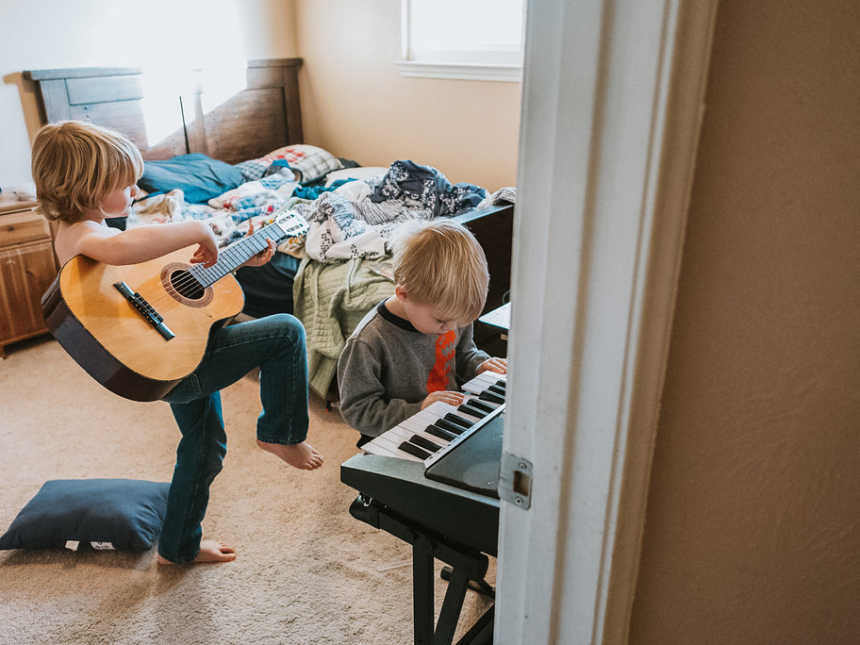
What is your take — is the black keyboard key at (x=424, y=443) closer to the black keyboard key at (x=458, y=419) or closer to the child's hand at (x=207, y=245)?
the black keyboard key at (x=458, y=419)

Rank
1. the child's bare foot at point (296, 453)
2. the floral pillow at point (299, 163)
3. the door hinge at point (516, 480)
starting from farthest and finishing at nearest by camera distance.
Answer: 1. the floral pillow at point (299, 163)
2. the child's bare foot at point (296, 453)
3. the door hinge at point (516, 480)

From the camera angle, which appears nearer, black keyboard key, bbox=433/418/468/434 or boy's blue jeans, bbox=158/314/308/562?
black keyboard key, bbox=433/418/468/434

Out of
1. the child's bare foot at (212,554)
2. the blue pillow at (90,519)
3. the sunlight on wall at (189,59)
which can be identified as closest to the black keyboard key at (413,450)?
the child's bare foot at (212,554)

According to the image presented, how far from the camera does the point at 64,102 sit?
3428 millimetres

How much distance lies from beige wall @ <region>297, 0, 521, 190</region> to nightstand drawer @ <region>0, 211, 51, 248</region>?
198cm

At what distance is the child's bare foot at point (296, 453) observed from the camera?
179 centimetres

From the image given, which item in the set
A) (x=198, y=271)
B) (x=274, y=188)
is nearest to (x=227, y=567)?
(x=198, y=271)

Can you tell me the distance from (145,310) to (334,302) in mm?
970

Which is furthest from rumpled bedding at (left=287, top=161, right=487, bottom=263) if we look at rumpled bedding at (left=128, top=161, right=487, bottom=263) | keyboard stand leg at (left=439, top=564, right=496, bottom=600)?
keyboard stand leg at (left=439, top=564, right=496, bottom=600)

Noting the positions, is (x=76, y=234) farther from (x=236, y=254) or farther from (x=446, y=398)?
(x=446, y=398)

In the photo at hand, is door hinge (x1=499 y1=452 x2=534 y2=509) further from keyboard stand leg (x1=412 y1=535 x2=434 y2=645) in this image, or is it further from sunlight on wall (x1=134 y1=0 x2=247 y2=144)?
sunlight on wall (x1=134 y1=0 x2=247 y2=144)

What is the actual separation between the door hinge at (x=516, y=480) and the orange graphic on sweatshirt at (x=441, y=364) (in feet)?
3.05

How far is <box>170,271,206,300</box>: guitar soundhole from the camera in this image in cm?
170

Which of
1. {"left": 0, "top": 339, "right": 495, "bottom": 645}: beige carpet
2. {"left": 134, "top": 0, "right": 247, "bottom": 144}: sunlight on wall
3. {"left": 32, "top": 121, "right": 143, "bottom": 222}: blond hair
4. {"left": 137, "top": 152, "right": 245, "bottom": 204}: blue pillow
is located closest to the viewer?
{"left": 32, "top": 121, "right": 143, "bottom": 222}: blond hair
